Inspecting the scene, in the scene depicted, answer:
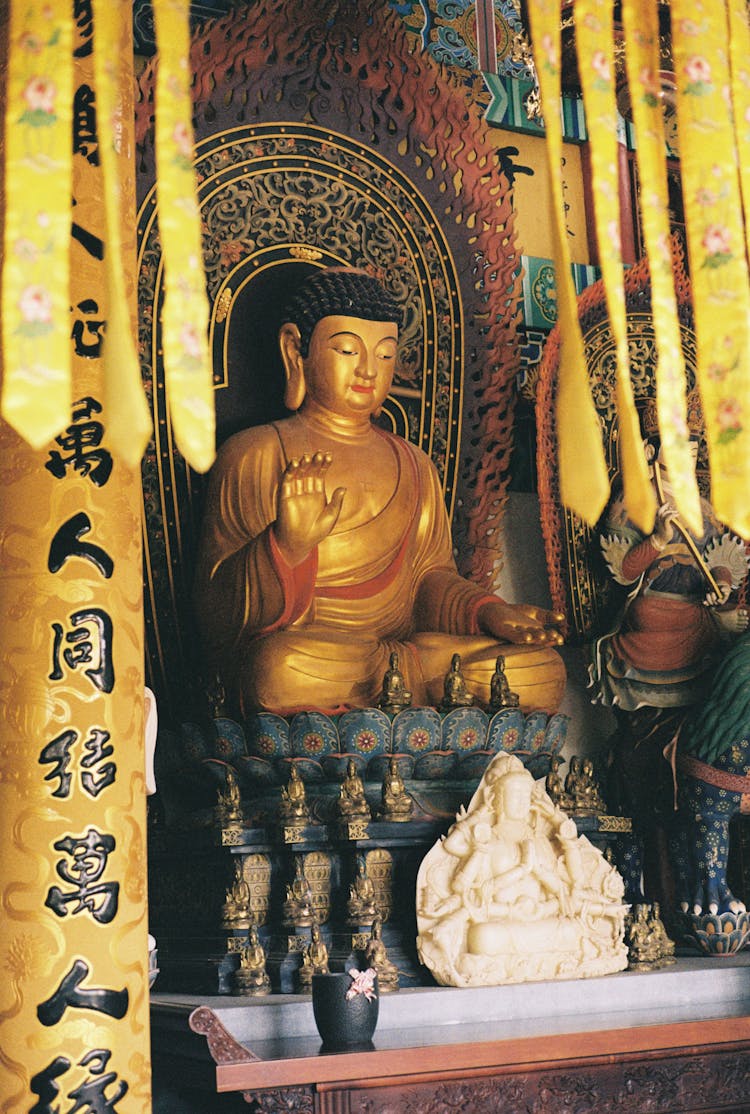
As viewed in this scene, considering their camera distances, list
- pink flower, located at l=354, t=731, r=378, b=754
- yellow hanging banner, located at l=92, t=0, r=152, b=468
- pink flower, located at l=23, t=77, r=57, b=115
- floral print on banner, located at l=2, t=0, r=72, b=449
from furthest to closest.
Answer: pink flower, located at l=354, t=731, r=378, b=754 < pink flower, located at l=23, t=77, r=57, b=115 < floral print on banner, located at l=2, t=0, r=72, b=449 < yellow hanging banner, located at l=92, t=0, r=152, b=468

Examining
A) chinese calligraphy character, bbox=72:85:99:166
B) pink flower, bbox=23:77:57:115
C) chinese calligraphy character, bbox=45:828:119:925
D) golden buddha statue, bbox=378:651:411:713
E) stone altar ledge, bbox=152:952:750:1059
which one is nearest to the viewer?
pink flower, bbox=23:77:57:115

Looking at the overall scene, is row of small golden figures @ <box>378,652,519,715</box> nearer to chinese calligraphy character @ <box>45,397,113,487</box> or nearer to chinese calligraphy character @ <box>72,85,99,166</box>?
chinese calligraphy character @ <box>45,397,113,487</box>

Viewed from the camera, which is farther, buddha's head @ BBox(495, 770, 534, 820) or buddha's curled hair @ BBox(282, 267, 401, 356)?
buddha's curled hair @ BBox(282, 267, 401, 356)

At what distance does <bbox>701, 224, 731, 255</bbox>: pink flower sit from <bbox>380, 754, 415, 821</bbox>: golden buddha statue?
2285 millimetres

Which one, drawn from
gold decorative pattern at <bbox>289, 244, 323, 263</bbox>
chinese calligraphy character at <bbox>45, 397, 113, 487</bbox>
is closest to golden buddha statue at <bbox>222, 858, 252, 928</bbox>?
chinese calligraphy character at <bbox>45, 397, 113, 487</bbox>

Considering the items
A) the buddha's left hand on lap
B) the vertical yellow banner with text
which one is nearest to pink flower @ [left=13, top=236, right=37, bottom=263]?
the vertical yellow banner with text

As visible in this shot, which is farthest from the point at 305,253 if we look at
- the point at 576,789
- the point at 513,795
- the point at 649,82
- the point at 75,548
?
the point at 75,548

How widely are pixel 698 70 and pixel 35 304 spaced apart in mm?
1625

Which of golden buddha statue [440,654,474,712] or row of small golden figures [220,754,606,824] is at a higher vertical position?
golden buddha statue [440,654,474,712]

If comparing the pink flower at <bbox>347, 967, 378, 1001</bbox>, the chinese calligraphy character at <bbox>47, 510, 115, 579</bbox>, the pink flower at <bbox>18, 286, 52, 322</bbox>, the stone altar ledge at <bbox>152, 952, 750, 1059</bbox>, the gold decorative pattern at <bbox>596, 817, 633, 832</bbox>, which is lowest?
the stone altar ledge at <bbox>152, 952, 750, 1059</bbox>

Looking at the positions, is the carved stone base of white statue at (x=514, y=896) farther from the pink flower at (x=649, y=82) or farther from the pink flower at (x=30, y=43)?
the pink flower at (x=30, y=43)

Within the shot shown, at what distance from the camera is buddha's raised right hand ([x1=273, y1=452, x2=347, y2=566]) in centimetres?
523

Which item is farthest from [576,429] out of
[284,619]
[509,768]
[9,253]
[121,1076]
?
[284,619]

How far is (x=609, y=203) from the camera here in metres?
3.17
